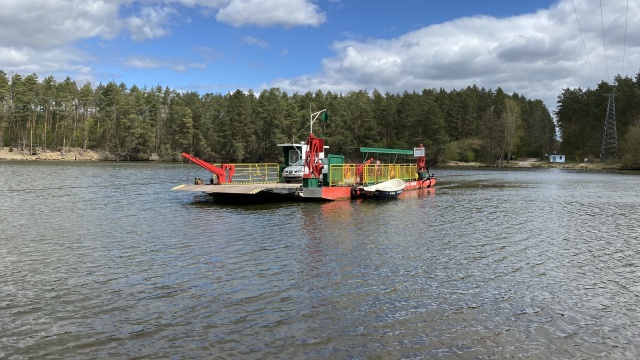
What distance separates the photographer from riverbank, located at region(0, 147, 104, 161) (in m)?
102

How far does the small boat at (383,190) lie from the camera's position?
109 feet

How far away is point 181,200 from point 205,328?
77.7 ft

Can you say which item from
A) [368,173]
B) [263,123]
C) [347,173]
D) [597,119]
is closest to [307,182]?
[347,173]

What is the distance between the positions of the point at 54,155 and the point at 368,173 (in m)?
98.7

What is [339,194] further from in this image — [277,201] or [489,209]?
[489,209]

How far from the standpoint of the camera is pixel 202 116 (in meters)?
126

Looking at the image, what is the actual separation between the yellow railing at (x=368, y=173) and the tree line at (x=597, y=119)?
68.8m

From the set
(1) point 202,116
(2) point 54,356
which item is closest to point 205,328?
(2) point 54,356

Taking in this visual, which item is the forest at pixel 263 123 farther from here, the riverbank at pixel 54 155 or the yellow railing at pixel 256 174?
the yellow railing at pixel 256 174

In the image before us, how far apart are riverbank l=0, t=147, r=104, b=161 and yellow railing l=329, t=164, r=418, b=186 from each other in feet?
310

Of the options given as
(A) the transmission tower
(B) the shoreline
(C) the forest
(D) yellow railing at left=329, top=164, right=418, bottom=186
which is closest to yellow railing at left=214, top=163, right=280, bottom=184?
(D) yellow railing at left=329, top=164, right=418, bottom=186

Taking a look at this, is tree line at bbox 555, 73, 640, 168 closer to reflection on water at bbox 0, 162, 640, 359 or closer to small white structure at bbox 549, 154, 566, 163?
small white structure at bbox 549, 154, 566, 163

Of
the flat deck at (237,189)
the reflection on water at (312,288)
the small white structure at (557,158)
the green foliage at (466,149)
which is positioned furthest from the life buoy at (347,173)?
the small white structure at (557,158)

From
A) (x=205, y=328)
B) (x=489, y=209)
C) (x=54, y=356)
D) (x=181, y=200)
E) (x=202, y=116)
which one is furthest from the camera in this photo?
(x=202, y=116)
